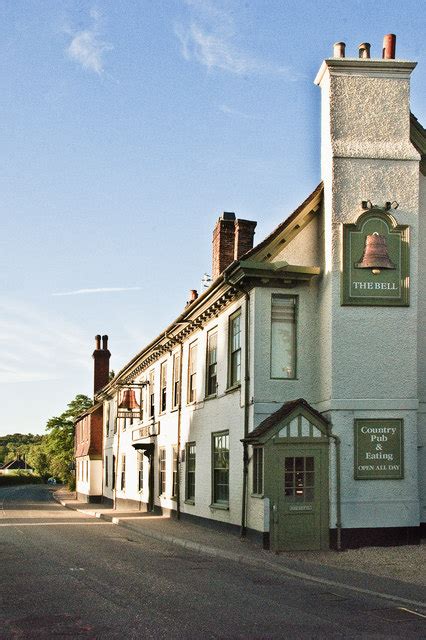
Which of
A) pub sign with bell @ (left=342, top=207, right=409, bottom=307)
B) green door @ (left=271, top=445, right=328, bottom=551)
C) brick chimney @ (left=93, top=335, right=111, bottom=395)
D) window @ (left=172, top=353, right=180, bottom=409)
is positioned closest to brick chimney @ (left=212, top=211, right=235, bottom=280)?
window @ (left=172, top=353, right=180, bottom=409)

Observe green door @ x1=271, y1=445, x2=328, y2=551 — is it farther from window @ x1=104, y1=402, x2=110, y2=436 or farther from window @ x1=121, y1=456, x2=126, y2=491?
window @ x1=104, y1=402, x2=110, y2=436

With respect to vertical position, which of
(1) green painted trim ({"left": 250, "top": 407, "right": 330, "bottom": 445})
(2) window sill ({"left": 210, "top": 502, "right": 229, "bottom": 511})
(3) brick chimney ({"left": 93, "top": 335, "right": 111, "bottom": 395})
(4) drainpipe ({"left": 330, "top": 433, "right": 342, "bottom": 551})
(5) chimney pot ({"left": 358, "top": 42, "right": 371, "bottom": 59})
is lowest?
(2) window sill ({"left": 210, "top": 502, "right": 229, "bottom": 511})

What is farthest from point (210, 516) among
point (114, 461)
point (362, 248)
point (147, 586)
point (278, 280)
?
point (114, 461)

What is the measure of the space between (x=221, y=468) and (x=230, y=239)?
7.79m

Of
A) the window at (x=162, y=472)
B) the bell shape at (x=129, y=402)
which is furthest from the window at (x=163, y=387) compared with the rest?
the bell shape at (x=129, y=402)

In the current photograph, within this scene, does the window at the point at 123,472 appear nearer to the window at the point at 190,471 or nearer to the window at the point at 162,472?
the window at the point at 162,472

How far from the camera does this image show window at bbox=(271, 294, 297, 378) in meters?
19.7

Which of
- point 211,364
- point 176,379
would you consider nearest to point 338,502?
point 211,364

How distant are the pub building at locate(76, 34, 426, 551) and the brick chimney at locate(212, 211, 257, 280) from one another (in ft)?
14.3

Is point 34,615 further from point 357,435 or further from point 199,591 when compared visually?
point 357,435

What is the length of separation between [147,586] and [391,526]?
7567 mm

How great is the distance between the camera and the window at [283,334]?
1967 centimetres

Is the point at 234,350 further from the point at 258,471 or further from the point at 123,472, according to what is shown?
the point at 123,472

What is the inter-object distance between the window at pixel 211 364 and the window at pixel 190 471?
2858 mm
